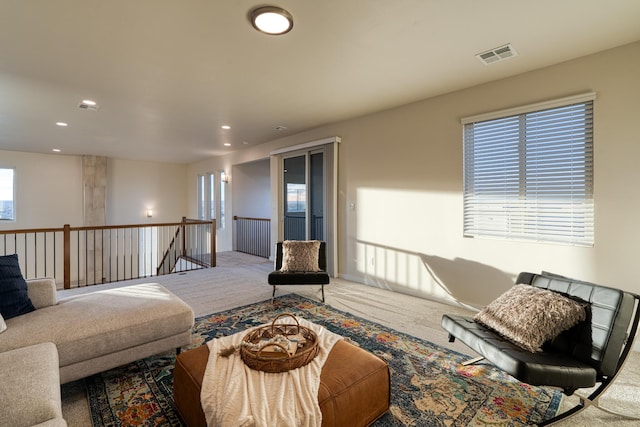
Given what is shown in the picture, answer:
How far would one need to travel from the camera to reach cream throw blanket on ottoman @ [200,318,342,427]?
1.28m

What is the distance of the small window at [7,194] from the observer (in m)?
7.14

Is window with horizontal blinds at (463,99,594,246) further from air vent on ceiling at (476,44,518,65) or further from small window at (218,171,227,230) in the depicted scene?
small window at (218,171,227,230)

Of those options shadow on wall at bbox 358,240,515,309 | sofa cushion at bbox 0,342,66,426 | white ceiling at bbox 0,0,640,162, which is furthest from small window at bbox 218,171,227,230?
sofa cushion at bbox 0,342,66,426

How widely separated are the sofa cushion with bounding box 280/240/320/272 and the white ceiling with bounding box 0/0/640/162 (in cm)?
202

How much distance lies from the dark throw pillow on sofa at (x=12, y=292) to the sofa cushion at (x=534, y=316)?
3.44 meters

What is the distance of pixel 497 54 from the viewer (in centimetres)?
273

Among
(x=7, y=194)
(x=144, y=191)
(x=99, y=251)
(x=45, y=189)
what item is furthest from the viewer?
(x=144, y=191)

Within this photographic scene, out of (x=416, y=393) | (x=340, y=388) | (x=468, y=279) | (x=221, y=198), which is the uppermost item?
(x=221, y=198)

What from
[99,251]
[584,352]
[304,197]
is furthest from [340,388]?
[99,251]

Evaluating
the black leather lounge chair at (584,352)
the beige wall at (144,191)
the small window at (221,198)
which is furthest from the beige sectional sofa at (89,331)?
the beige wall at (144,191)

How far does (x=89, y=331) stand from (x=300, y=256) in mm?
2428

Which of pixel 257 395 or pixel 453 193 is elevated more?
pixel 453 193

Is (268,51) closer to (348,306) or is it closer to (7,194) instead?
(348,306)

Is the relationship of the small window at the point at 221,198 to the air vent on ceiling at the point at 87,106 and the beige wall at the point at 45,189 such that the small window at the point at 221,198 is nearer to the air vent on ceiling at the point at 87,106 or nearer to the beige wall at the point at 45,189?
the beige wall at the point at 45,189
